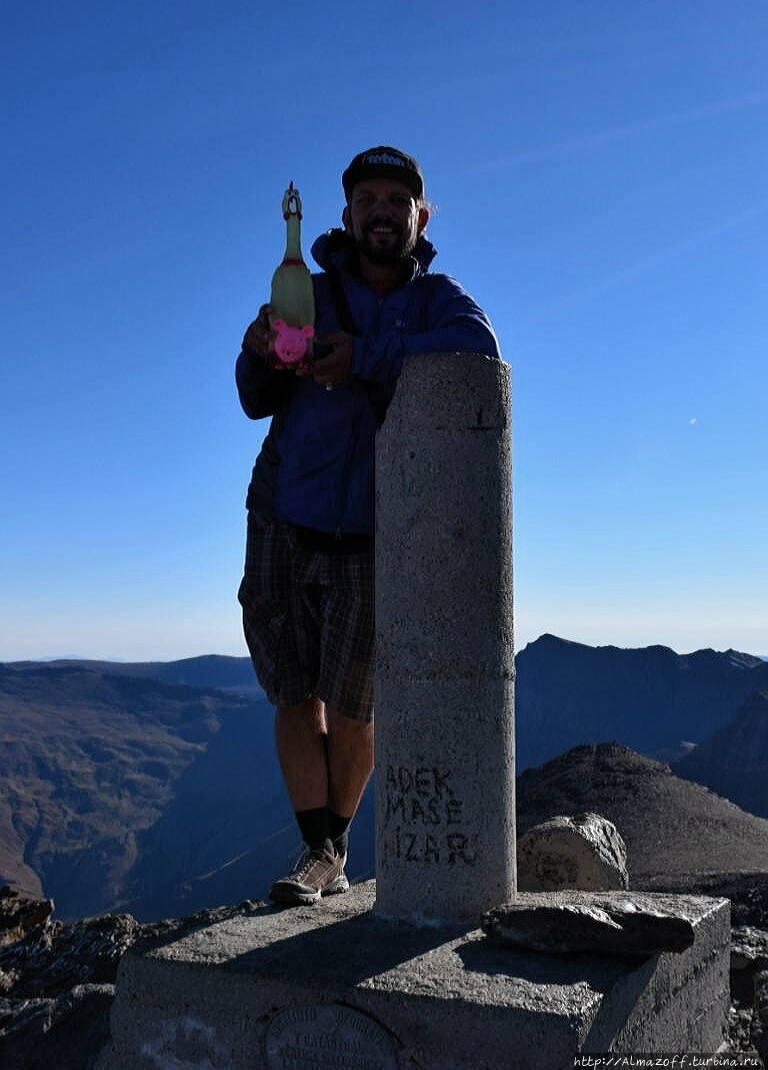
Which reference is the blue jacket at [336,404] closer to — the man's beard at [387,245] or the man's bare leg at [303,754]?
the man's beard at [387,245]

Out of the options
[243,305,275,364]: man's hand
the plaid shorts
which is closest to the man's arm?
[243,305,275,364]: man's hand

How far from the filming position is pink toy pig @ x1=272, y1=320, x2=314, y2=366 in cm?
470

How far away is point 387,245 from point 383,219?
5.0 inches

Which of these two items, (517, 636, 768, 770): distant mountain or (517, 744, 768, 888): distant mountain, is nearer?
(517, 744, 768, 888): distant mountain

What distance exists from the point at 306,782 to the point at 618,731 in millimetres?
96271

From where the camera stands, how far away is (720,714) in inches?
3445

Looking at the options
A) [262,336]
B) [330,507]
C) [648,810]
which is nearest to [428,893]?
[330,507]

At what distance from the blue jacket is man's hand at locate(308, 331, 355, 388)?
220 millimetres

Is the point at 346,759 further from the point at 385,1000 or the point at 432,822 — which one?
the point at 385,1000

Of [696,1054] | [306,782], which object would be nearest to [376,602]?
[306,782]

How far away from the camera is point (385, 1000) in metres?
3.72

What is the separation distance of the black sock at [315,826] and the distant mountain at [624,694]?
84.7 m

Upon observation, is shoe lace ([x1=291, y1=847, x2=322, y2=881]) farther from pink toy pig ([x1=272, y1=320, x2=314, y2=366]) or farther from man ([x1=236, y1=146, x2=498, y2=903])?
pink toy pig ([x1=272, y1=320, x2=314, y2=366])

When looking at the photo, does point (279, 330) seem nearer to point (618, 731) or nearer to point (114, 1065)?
point (114, 1065)
